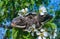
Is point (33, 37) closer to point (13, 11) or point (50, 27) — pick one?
point (50, 27)

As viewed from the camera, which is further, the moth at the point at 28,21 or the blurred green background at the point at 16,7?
the blurred green background at the point at 16,7

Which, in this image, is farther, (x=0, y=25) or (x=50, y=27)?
(x=0, y=25)

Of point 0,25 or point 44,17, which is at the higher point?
A: point 44,17

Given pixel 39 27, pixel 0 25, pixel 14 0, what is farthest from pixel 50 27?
pixel 0 25

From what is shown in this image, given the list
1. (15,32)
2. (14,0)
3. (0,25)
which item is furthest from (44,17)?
(0,25)

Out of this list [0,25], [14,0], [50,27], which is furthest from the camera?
[0,25]

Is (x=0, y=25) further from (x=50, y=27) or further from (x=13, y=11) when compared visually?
(x=50, y=27)

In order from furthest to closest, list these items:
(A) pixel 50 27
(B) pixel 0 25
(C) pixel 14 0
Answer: (B) pixel 0 25 → (C) pixel 14 0 → (A) pixel 50 27

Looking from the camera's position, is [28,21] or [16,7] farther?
[16,7]

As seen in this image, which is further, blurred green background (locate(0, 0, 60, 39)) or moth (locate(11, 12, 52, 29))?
blurred green background (locate(0, 0, 60, 39))
